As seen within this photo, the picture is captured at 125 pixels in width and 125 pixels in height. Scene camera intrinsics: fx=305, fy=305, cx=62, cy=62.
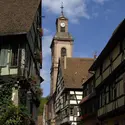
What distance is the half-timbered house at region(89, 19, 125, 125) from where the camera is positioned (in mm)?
21781

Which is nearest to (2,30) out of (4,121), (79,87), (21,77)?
(21,77)

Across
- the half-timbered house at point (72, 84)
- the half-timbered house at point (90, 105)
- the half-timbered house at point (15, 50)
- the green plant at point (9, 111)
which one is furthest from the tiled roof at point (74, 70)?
the green plant at point (9, 111)

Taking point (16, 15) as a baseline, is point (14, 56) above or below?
below

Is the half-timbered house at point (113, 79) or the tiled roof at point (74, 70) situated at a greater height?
the tiled roof at point (74, 70)

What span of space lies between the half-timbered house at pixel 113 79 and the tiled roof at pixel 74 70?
17.3 m

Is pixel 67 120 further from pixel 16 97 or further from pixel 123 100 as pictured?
pixel 16 97

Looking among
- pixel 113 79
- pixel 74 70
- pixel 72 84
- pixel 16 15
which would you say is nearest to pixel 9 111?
pixel 16 15

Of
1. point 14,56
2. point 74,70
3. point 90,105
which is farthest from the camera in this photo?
point 74,70

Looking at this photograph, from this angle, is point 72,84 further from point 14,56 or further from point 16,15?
point 14,56

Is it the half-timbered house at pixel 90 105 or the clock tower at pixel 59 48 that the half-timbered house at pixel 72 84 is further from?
the clock tower at pixel 59 48

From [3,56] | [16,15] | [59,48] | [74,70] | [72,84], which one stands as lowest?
[3,56]

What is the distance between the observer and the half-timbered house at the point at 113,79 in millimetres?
21781

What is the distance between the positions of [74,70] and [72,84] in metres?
4.22

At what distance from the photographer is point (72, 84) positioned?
4675 cm
